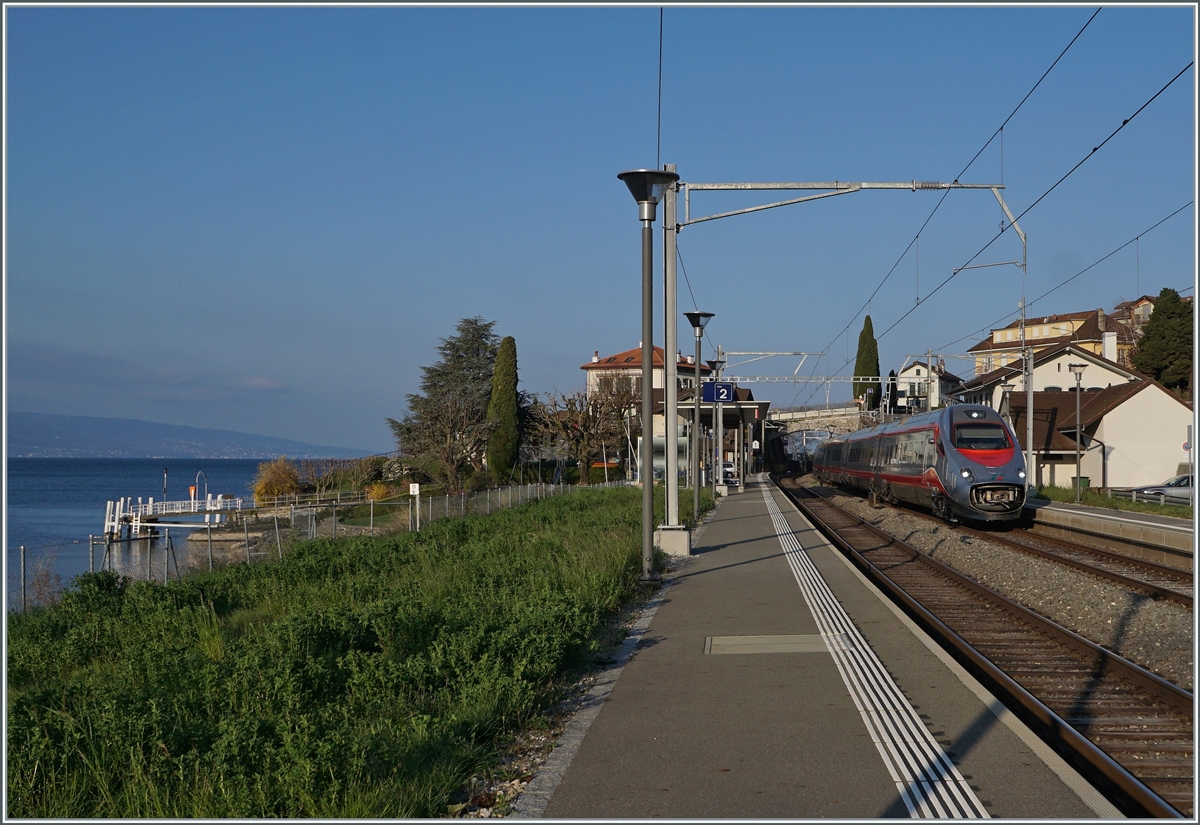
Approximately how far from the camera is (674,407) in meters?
20.2

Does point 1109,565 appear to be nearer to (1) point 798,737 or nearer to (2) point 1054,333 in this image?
(1) point 798,737

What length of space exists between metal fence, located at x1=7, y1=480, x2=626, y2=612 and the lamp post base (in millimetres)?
8410

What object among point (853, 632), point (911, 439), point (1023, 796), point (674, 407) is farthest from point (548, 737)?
point (911, 439)

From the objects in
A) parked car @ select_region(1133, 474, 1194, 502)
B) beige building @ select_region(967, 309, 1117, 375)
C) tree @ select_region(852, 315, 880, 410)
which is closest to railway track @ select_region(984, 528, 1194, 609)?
parked car @ select_region(1133, 474, 1194, 502)

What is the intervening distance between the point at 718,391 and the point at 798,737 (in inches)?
1148

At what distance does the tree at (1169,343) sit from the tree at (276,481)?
5913 cm

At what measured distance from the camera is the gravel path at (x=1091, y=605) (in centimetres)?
1047

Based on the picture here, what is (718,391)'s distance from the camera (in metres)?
35.3

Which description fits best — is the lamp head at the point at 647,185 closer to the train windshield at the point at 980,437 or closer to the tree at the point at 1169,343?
the train windshield at the point at 980,437

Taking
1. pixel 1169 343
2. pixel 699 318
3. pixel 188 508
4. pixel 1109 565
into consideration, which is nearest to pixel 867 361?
pixel 1169 343

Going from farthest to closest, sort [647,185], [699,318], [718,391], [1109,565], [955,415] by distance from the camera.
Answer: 1. [718,391]
2. [699,318]
3. [955,415]
4. [1109,565]
5. [647,185]

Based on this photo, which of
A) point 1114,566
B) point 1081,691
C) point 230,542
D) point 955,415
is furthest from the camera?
point 230,542

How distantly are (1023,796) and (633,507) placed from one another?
885 inches

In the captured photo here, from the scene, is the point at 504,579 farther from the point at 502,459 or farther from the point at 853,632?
the point at 502,459
